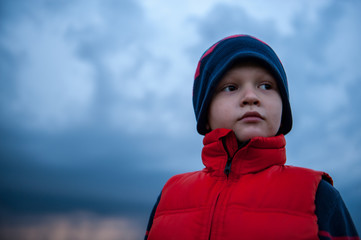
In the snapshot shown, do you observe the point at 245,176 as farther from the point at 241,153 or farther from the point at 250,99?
the point at 250,99

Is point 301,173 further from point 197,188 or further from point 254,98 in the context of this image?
point 197,188

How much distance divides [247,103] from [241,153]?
37cm

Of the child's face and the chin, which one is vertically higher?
the child's face

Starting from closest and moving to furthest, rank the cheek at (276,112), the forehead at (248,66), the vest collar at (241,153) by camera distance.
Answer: the vest collar at (241,153), the cheek at (276,112), the forehead at (248,66)

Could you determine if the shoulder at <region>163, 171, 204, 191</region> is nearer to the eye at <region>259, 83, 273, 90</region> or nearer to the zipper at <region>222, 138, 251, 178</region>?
the zipper at <region>222, 138, 251, 178</region>

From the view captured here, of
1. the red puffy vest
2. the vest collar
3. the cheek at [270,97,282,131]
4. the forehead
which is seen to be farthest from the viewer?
the forehead

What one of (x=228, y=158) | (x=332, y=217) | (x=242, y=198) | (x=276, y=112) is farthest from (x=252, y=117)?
(x=332, y=217)

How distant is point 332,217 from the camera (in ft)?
5.59

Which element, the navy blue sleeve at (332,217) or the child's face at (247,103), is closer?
the navy blue sleeve at (332,217)

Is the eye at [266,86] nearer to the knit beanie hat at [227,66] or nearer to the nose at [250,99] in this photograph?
the knit beanie hat at [227,66]

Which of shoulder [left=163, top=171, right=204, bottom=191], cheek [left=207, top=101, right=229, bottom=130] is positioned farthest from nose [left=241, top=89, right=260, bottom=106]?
shoulder [left=163, top=171, right=204, bottom=191]

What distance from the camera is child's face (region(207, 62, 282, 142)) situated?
2.02 metres

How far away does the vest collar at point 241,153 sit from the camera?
6.38 ft

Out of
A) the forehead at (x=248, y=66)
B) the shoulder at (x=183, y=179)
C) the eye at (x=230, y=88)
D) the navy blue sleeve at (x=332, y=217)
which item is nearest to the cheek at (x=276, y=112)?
the forehead at (x=248, y=66)
